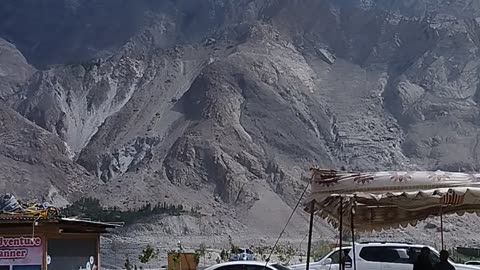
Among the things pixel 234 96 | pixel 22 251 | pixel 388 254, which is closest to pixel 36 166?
pixel 234 96

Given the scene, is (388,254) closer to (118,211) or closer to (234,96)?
(118,211)

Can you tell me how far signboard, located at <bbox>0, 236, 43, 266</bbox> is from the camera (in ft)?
51.4

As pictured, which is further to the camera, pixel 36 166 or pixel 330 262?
pixel 36 166

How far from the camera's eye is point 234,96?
10162cm

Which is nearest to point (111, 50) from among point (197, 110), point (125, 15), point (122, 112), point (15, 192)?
point (125, 15)

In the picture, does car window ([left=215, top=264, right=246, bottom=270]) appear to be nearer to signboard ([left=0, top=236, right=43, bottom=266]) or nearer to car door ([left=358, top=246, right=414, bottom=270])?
car door ([left=358, top=246, right=414, bottom=270])

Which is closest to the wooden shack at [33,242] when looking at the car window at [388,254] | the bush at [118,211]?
the car window at [388,254]

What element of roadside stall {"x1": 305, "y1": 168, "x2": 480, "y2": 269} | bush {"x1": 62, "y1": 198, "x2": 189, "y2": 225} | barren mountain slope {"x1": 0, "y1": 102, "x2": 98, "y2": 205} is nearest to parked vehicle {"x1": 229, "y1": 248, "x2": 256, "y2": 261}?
roadside stall {"x1": 305, "y1": 168, "x2": 480, "y2": 269}

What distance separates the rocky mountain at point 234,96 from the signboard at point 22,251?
196ft

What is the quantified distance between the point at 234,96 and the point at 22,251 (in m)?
86.2

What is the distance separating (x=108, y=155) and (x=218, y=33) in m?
29.5

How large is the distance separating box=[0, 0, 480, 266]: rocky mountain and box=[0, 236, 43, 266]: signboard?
196 feet

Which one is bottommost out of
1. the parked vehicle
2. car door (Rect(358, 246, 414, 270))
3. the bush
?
car door (Rect(358, 246, 414, 270))

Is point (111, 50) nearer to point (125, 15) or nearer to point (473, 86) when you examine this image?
point (125, 15)
